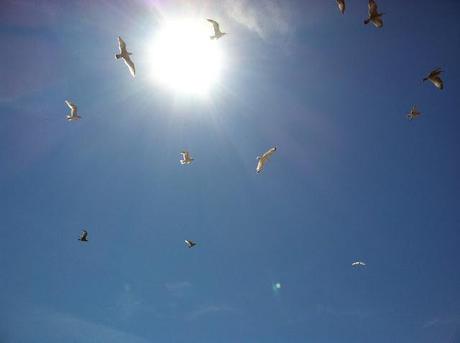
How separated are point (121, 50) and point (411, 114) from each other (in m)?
35.2

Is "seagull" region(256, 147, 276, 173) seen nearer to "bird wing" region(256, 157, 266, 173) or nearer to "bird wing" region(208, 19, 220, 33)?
"bird wing" region(256, 157, 266, 173)

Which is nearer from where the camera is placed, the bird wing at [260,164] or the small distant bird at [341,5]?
the small distant bird at [341,5]

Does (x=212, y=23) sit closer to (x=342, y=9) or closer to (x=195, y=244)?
(x=342, y=9)

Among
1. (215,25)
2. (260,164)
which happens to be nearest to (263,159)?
(260,164)

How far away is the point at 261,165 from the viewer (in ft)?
175

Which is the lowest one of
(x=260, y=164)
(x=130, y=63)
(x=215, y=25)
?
(x=260, y=164)

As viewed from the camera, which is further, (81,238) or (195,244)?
(195,244)

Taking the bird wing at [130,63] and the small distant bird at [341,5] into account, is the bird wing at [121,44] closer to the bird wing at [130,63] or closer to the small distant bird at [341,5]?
the bird wing at [130,63]

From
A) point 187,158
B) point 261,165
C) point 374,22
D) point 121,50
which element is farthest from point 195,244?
point 374,22

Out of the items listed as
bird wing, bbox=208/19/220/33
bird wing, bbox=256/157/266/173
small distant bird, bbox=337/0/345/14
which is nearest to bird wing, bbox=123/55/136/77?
bird wing, bbox=208/19/220/33

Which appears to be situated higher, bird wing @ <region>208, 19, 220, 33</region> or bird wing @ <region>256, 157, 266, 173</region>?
bird wing @ <region>208, 19, 220, 33</region>

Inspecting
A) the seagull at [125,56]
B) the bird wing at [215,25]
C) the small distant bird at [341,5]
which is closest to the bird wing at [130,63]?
the seagull at [125,56]

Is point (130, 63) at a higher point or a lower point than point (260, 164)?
higher

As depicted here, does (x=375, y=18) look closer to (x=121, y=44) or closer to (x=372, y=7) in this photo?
(x=372, y=7)
